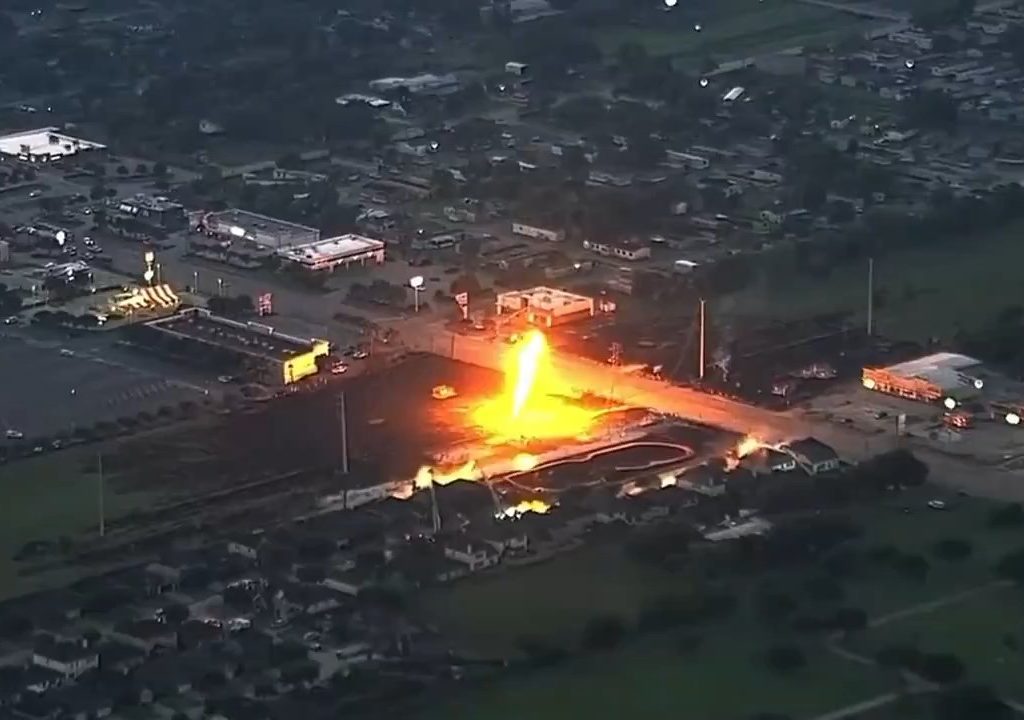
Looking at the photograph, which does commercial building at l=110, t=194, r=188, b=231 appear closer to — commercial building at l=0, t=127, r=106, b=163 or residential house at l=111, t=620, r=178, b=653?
commercial building at l=0, t=127, r=106, b=163

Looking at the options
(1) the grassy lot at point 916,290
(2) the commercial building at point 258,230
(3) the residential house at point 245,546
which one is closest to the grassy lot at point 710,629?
(3) the residential house at point 245,546

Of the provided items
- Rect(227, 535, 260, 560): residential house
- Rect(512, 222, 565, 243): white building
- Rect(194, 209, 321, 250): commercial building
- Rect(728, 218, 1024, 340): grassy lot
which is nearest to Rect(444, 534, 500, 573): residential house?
Rect(227, 535, 260, 560): residential house

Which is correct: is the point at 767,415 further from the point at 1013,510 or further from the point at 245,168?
the point at 245,168

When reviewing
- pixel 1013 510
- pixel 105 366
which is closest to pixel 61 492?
→ pixel 105 366

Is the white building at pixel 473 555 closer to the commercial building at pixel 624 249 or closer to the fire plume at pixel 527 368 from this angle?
the fire plume at pixel 527 368

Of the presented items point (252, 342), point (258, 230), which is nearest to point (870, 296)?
point (252, 342)

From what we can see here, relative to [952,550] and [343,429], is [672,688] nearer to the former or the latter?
[952,550]
